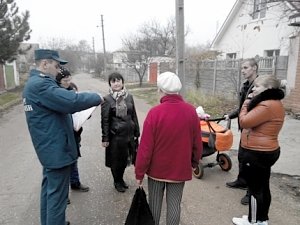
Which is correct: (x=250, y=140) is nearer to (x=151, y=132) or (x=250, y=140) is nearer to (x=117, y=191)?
(x=151, y=132)

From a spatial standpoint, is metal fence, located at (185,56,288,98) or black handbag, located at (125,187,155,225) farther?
metal fence, located at (185,56,288,98)

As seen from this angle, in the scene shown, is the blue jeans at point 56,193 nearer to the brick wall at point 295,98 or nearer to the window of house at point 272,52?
the brick wall at point 295,98

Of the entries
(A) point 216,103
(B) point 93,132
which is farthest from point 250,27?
(B) point 93,132

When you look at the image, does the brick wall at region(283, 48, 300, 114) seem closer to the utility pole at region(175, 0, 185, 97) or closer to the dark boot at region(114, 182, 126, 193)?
the utility pole at region(175, 0, 185, 97)

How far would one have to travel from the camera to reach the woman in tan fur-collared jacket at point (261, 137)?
3152 millimetres

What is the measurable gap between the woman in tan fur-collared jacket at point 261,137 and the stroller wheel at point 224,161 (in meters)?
1.75

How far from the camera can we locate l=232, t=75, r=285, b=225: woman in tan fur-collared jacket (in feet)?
A: 10.3

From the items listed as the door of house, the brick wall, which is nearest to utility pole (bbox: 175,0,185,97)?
the brick wall

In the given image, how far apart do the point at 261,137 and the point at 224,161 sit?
209 cm

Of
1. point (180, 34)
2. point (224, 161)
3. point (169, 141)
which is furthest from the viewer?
point (180, 34)

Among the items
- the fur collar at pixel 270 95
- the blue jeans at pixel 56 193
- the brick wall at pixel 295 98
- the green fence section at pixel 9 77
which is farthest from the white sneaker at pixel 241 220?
the green fence section at pixel 9 77

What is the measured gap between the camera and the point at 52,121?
2.85m

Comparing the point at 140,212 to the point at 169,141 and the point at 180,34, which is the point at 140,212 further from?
the point at 180,34

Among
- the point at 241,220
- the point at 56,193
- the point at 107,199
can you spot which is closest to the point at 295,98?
the point at 241,220
